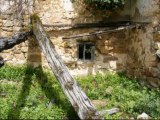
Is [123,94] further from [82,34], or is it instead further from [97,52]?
[82,34]

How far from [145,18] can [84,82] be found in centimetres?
216

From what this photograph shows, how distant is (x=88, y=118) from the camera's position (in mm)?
5121

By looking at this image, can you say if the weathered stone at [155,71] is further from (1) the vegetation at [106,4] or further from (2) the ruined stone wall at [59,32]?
(1) the vegetation at [106,4]

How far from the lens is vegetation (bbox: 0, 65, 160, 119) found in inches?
251

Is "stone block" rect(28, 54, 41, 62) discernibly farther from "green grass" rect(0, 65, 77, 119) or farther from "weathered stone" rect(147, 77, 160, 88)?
"weathered stone" rect(147, 77, 160, 88)

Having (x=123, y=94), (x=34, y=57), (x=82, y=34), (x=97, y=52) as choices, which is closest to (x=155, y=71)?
(x=123, y=94)

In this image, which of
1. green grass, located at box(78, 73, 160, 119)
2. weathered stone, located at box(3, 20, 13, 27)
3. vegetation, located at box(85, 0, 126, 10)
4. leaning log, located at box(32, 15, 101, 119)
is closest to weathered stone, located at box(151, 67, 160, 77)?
green grass, located at box(78, 73, 160, 119)

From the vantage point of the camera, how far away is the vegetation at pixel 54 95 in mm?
6367

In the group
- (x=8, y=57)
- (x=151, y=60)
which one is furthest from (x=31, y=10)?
(x=151, y=60)

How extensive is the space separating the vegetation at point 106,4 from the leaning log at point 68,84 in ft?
4.73

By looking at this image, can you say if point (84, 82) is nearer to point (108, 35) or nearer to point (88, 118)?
point (108, 35)

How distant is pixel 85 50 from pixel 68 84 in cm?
286

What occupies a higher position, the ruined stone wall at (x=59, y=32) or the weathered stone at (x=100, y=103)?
the ruined stone wall at (x=59, y=32)

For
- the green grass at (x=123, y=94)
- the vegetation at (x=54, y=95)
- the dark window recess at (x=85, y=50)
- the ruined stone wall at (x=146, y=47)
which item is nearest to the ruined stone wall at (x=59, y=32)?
the dark window recess at (x=85, y=50)
